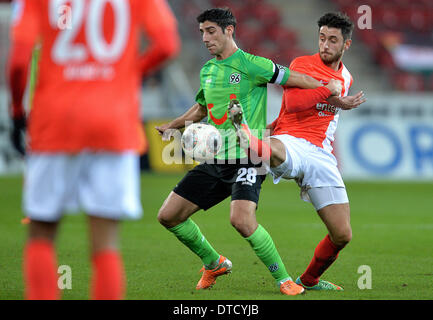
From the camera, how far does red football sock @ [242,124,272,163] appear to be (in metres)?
5.13

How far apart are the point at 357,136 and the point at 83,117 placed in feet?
42.3

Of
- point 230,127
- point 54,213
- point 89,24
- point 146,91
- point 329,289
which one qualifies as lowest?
point 329,289

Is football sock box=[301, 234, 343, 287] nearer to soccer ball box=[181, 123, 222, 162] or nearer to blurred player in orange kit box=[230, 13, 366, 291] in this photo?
blurred player in orange kit box=[230, 13, 366, 291]

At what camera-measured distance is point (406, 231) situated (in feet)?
29.2

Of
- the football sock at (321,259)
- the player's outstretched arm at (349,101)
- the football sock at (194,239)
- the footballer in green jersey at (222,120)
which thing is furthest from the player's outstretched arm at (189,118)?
the football sock at (321,259)

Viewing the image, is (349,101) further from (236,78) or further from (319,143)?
(236,78)

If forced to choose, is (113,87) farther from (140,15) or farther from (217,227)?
(217,227)

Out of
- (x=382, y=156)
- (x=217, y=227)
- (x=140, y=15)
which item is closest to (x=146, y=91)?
(x=382, y=156)

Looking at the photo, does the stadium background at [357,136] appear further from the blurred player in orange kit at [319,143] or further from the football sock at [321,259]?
the blurred player in orange kit at [319,143]

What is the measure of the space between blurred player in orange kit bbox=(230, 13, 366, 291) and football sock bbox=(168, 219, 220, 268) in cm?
68

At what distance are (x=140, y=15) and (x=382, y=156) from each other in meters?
12.9

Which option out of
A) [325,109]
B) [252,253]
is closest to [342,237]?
[325,109]

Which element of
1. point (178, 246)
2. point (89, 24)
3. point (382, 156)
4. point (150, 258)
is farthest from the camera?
point (382, 156)

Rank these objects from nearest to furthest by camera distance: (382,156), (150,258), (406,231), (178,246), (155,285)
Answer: (155,285), (150,258), (178,246), (406,231), (382,156)
